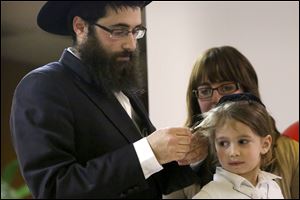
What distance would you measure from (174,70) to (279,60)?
453mm

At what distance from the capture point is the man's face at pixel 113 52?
2.26 feet

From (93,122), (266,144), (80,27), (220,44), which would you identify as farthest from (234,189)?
(220,44)

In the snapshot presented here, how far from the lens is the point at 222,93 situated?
0.93m

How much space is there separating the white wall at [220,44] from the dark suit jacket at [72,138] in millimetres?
146

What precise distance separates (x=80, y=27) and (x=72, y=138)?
0.18m

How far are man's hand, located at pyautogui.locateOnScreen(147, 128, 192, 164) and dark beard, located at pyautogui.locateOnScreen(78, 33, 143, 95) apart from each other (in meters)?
0.14

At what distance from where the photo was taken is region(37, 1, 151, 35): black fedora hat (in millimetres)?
691

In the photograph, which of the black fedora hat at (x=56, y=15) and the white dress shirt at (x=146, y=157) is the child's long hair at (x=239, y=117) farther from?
the black fedora hat at (x=56, y=15)

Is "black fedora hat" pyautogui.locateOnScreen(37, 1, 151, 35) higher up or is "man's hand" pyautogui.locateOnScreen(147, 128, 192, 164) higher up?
"black fedora hat" pyautogui.locateOnScreen(37, 1, 151, 35)

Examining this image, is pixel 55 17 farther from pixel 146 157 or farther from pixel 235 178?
pixel 235 178

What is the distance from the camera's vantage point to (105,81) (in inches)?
29.2

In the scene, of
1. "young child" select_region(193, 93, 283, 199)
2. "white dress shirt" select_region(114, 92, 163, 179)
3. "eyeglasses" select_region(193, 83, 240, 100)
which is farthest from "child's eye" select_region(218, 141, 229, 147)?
"eyeglasses" select_region(193, 83, 240, 100)

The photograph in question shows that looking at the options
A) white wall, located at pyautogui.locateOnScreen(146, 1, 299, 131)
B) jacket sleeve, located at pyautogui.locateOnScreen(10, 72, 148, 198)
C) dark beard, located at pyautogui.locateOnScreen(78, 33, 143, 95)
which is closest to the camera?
jacket sleeve, located at pyautogui.locateOnScreen(10, 72, 148, 198)

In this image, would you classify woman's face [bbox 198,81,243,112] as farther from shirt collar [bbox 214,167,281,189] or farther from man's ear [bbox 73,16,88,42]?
man's ear [bbox 73,16,88,42]
